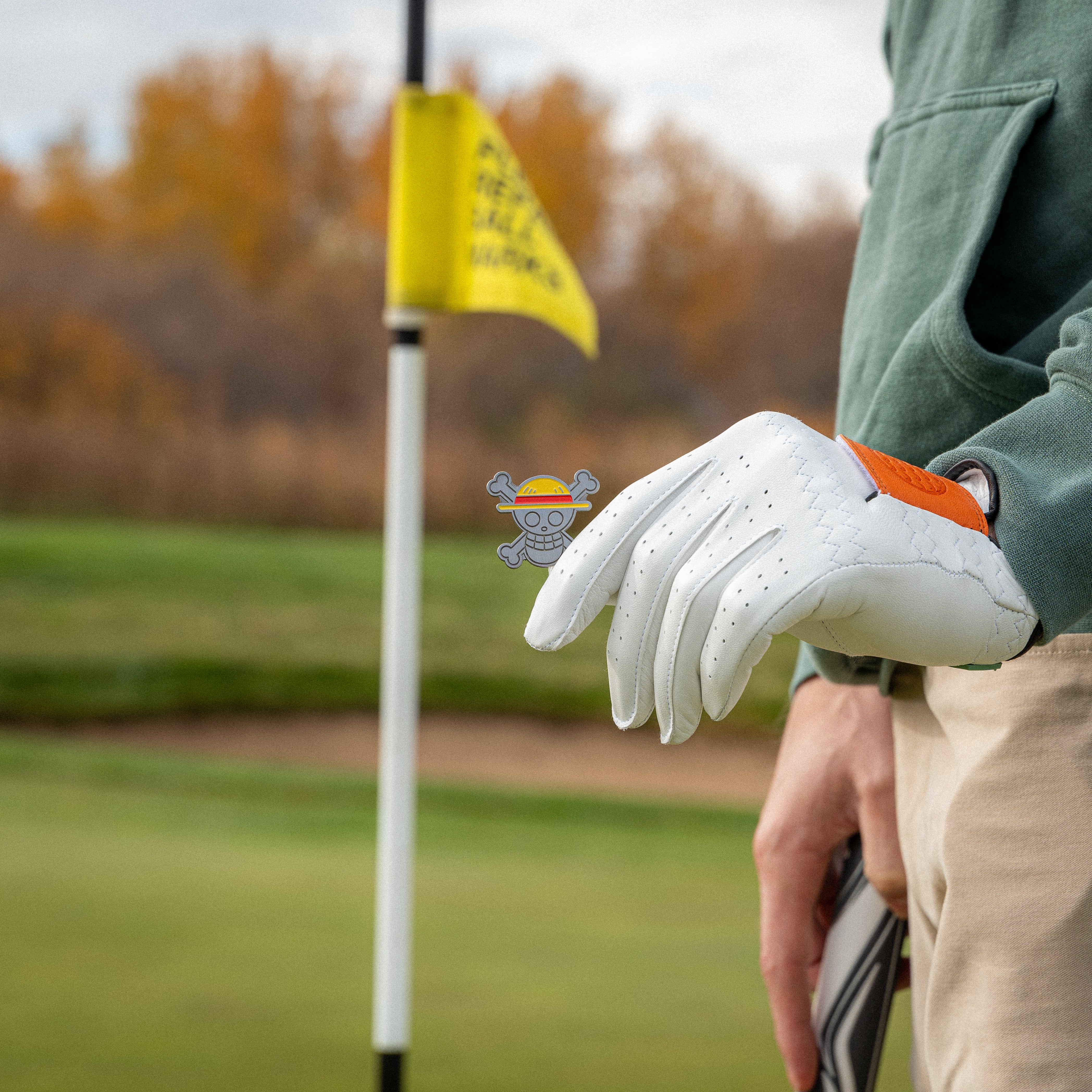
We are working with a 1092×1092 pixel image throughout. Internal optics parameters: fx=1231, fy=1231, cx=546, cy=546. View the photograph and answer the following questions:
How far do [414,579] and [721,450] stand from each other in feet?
3.35

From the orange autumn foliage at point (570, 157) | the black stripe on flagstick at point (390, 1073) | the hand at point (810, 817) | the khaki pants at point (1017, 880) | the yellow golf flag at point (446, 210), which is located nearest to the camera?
the khaki pants at point (1017, 880)

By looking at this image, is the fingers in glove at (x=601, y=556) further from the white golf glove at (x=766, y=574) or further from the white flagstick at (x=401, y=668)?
the white flagstick at (x=401, y=668)

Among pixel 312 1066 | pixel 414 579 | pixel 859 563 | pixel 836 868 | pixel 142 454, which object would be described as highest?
pixel 142 454


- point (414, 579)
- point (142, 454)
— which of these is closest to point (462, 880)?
point (414, 579)

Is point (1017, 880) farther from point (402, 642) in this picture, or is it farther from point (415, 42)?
point (415, 42)

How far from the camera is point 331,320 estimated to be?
9539 mm

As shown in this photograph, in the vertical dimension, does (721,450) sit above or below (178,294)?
below

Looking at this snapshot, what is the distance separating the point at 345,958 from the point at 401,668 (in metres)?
0.96

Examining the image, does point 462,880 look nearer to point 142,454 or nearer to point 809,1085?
point 809,1085

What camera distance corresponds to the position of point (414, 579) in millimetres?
1445

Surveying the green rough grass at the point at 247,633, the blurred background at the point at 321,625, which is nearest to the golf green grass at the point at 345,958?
the blurred background at the point at 321,625

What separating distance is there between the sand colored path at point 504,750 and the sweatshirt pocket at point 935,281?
532 centimetres

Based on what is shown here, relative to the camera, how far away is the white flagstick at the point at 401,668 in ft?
4.53

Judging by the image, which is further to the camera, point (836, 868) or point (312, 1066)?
point (312, 1066)
